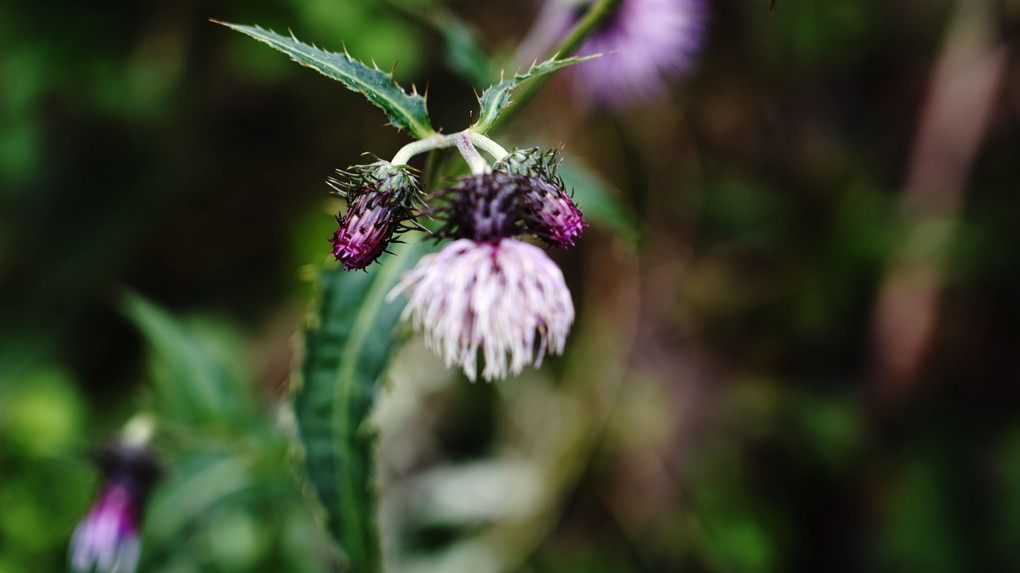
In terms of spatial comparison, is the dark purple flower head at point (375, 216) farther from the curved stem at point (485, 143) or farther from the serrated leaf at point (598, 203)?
the serrated leaf at point (598, 203)

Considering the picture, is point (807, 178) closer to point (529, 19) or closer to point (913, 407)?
point (913, 407)

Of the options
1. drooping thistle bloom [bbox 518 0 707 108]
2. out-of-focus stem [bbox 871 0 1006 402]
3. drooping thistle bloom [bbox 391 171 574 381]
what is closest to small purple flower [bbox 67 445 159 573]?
drooping thistle bloom [bbox 391 171 574 381]

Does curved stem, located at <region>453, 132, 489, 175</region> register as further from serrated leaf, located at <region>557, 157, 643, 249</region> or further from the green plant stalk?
serrated leaf, located at <region>557, 157, 643, 249</region>

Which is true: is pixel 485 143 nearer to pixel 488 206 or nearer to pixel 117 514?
pixel 488 206

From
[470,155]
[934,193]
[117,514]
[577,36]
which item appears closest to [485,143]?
[470,155]

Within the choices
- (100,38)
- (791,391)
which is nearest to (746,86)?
(791,391)

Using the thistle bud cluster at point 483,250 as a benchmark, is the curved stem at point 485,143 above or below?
above

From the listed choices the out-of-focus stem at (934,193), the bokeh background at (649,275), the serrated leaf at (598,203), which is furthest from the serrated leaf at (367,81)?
the out-of-focus stem at (934,193)
